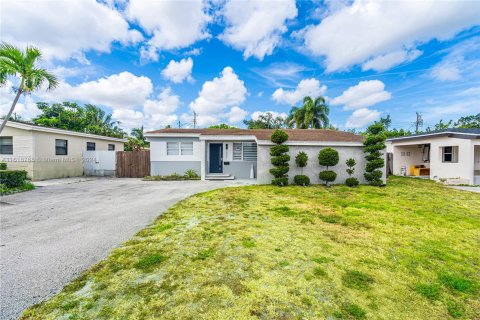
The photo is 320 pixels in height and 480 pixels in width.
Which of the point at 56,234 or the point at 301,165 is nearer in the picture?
the point at 56,234

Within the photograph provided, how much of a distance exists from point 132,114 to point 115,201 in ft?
123

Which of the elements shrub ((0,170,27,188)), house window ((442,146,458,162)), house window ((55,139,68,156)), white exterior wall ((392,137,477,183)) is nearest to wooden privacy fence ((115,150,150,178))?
house window ((55,139,68,156))

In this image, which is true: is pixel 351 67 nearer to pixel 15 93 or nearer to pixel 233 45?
pixel 233 45

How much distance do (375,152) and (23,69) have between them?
16242mm

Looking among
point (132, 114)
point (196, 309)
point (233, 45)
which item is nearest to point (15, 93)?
point (196, 309)

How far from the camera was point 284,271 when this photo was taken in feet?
9.78

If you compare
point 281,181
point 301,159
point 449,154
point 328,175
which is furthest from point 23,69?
point 449,154

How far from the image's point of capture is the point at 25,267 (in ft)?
9.98

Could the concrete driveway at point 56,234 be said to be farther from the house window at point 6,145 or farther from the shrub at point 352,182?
the shrub at point 352,182

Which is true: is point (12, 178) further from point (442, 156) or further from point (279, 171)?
point (442, 156)

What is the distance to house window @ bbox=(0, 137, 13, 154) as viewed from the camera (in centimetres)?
1252

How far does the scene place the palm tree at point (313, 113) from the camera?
24.2m

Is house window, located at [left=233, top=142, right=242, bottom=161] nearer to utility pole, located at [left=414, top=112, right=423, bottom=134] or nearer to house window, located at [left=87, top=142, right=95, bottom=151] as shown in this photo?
house window, located at [left=87, top=142, right=95, bottom=151]

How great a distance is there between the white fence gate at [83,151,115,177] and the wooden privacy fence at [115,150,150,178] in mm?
916
